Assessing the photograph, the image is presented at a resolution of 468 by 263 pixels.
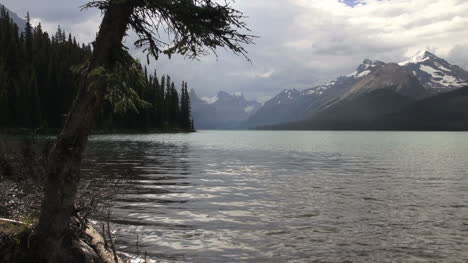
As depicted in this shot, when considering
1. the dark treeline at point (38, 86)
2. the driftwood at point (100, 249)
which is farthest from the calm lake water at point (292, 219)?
the dark treeline at point (38, 86)

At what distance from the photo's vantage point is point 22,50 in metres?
120

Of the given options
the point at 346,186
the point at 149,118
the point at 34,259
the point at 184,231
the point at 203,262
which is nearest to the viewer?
the point at 34,259

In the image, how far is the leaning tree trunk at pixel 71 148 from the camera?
28.6 feet

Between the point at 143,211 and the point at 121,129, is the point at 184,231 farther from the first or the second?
the point at 121,129

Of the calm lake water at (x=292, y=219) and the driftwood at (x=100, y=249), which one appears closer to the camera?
the driftwood at (x=100, y=249)

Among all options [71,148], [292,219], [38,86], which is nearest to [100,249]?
[71,148]

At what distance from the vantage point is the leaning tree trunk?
873 cm

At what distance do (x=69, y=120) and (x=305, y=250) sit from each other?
843 cm

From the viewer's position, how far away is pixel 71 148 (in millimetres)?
Answer: 8750

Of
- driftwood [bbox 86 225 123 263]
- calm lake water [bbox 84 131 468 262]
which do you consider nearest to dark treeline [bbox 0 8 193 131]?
calm lake water [bbox 84 131 468 262]

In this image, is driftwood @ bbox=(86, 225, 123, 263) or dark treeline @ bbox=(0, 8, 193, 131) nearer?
driftwood @ bbox=(86, 225, 123, 263)

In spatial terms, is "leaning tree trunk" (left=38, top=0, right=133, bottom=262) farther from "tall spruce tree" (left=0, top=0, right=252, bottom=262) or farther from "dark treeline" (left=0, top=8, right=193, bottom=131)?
"dark treeline" (left=0, top=8, right=193, bottom=131)

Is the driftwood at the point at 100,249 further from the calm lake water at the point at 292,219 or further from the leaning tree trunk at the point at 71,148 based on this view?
the calm lake water at the point at 292,219

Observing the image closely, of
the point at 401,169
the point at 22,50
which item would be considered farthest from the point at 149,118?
the point at 401,169
